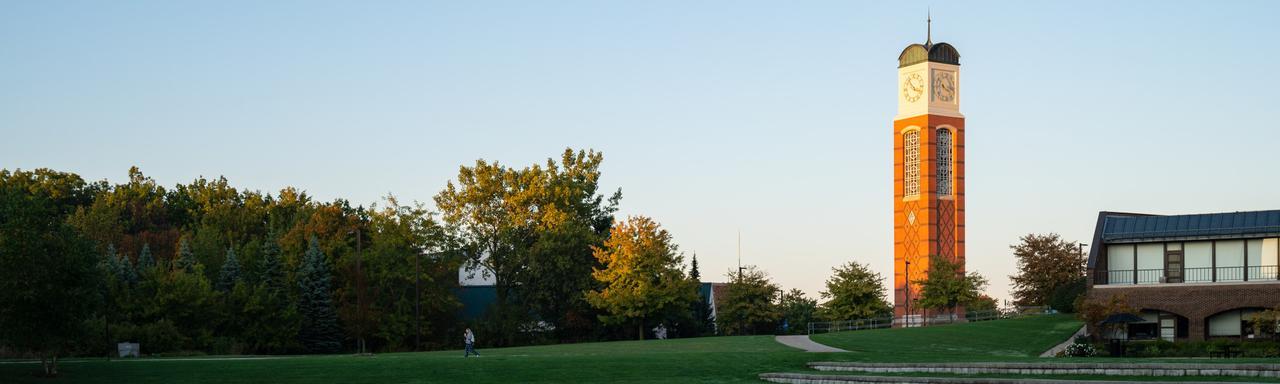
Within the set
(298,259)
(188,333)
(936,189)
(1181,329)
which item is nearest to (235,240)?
(298,259)

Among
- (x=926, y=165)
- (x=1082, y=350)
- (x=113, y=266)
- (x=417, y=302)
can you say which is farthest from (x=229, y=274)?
(x=926, y=165)

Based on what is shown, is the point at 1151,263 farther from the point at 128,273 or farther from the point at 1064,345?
the point at 128,273

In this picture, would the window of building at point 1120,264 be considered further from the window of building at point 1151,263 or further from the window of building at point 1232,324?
the window of building at point 1232,324

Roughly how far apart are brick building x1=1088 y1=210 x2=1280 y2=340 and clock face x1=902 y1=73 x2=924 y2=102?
4549 cm

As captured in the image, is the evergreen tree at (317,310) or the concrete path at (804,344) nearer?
the concrete path at (804,344)

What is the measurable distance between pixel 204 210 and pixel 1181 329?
225 feet

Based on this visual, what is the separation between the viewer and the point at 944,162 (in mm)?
105375

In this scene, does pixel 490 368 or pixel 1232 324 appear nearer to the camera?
pixel 490 368

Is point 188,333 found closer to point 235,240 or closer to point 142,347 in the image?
point 142,347

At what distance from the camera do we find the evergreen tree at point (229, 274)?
2931 inches

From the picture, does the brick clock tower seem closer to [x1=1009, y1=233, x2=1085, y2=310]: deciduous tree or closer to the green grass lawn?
[x1=1009, y1=233, x2=1085, y2=310]: deciduous tree

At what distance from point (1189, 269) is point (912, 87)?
162ft

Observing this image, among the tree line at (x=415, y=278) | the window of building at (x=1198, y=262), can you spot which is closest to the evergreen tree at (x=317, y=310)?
the tree line at (x=415, y=278)

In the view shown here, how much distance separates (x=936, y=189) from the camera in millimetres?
103875
